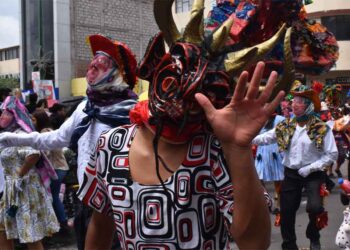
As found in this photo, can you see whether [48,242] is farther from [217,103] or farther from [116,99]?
[217,103]

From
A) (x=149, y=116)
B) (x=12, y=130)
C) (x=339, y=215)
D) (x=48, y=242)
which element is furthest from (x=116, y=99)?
(x=339, y=215)

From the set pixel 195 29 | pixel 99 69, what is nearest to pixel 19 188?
pixel 99 69

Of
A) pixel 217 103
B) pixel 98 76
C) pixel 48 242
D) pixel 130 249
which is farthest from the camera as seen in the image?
pixel 48 242

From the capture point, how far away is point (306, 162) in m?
6.01

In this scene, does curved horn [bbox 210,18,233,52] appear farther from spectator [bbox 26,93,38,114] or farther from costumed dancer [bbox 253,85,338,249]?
spectator [bbox 26,93,38,114]

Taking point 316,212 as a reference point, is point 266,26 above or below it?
above

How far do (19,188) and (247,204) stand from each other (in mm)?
4220

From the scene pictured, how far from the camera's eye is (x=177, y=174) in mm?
1935

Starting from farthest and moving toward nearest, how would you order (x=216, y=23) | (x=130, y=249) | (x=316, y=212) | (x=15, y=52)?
1. (x=15, y=52)
2. (x=316, y=212)
3. (x=216, y=23)
4. (x=130, y=249)

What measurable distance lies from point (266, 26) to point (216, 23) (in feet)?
0.90

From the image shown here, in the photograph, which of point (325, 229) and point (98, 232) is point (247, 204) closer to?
point (98, 232)

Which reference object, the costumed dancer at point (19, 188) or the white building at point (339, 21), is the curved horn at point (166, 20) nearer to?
the costumed dancer at point (19, 188)

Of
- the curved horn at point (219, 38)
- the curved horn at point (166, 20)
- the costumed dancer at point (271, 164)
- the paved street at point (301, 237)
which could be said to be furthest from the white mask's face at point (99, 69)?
the costumed dancer at point (271, 164)

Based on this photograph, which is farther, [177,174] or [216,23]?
[216,23]
